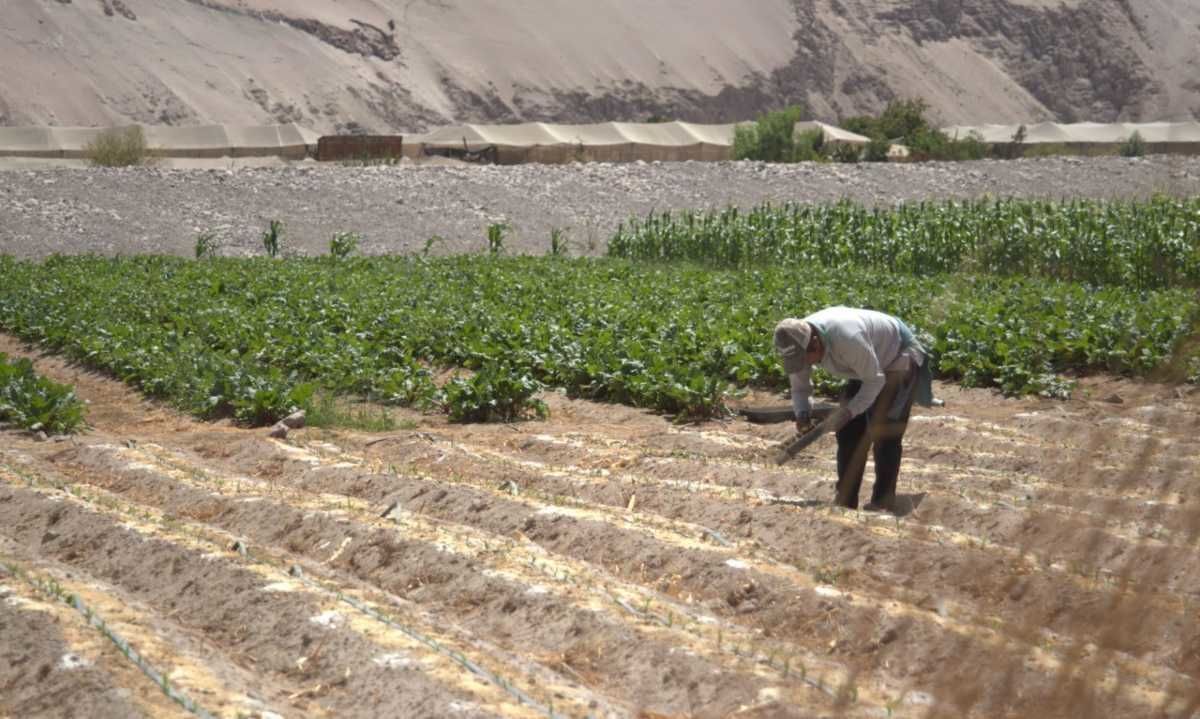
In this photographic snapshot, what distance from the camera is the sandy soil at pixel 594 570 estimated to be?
2930 millimetres

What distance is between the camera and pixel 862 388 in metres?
7.01

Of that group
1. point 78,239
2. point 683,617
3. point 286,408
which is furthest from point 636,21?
point 683,617

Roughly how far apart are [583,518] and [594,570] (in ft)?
2.56

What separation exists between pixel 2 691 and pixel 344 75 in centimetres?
6896

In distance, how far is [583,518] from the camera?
7.18 m

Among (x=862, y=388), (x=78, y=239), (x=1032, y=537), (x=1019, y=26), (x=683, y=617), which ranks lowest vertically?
(x=78, y=239)

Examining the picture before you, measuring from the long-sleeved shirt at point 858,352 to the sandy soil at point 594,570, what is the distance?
62 cm

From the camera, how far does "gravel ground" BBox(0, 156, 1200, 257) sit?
32.7m

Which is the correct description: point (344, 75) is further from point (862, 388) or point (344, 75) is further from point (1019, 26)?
point (862, 388)

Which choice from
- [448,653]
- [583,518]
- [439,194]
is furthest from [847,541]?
[439,194]

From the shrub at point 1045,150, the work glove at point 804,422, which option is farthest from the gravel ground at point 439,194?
the work glove at point 804,422

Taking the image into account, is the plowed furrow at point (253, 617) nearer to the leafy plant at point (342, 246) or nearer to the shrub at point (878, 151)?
the leafy plant at point (342, 246)

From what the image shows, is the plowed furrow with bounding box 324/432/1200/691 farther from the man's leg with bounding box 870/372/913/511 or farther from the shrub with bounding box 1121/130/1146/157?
the shrub with bounding box 1121/130/1146/157

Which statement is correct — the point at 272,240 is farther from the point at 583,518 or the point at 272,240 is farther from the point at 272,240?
the point at 583,518
